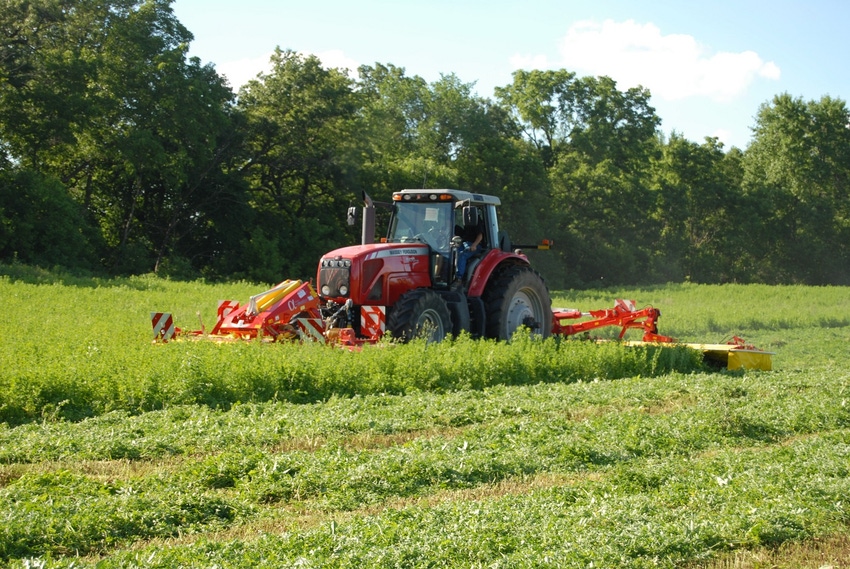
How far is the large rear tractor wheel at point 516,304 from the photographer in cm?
1419

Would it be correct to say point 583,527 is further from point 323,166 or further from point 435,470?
point 323,166

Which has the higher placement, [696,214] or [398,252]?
[696,214]

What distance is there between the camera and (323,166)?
120 feet

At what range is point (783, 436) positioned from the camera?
920cm

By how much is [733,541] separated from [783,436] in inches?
154

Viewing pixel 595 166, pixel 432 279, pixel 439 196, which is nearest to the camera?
pixel 432 279

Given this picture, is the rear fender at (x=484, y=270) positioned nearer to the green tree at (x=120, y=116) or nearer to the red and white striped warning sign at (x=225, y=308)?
the red and white striped warning sign at (x=225, y=308)

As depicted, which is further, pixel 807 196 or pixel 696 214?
pixel 807 196

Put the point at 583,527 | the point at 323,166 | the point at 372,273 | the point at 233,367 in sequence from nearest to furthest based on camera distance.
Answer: the point at 583,527
the point at 233,367
the point at 372,273
the point at 323,166

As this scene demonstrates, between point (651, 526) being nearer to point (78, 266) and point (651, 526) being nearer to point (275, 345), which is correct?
point (275, 345)

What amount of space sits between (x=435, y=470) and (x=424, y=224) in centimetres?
755

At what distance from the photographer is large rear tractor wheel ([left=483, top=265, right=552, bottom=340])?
14188 millimetres

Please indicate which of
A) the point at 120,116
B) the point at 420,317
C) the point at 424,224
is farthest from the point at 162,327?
the point at 120,116

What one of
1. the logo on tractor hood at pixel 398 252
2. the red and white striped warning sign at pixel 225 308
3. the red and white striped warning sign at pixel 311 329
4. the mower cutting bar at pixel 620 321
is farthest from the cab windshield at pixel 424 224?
the mower cutting bar at pixel 620 321
